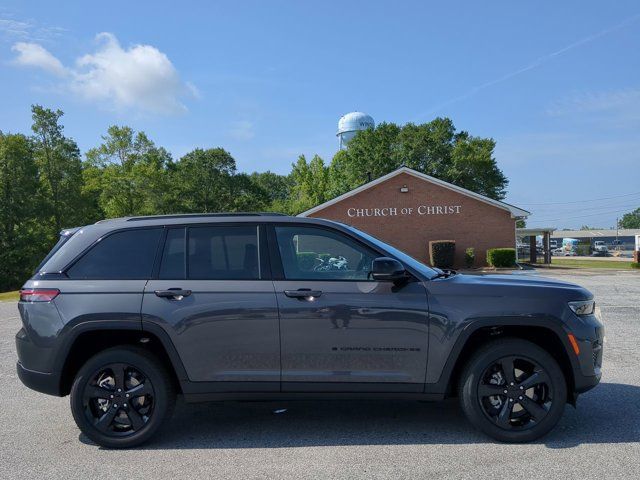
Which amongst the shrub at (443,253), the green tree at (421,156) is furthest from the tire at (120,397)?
the green tree at (421,156)

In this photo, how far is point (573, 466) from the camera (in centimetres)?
377

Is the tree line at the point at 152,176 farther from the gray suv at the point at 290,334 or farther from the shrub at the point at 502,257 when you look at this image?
the gray suv at the point at 290,334

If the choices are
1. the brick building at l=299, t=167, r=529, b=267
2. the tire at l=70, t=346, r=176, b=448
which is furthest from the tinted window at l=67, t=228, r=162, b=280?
the brick building at l=299, t=167, r=529, b=267

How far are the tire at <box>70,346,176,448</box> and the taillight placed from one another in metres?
0.61

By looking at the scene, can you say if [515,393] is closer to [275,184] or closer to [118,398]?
[118,398]

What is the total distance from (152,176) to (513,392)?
164 feet

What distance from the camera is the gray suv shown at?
13.9ft

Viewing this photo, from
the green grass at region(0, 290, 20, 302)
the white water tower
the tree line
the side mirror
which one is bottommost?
the green grass at region(0, 290, 20, 302)

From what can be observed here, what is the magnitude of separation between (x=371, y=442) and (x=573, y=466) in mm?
1479

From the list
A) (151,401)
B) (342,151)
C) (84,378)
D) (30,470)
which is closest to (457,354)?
(151,401)

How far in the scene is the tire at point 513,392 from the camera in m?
4.23

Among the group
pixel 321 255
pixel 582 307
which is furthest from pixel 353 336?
pixel 582 307

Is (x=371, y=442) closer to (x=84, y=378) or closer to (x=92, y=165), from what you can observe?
(x=84, y=378)

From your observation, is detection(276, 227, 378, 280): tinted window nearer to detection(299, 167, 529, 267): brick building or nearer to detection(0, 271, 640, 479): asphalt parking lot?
detection(0, 271, 640, 479): asphalt parking lot
